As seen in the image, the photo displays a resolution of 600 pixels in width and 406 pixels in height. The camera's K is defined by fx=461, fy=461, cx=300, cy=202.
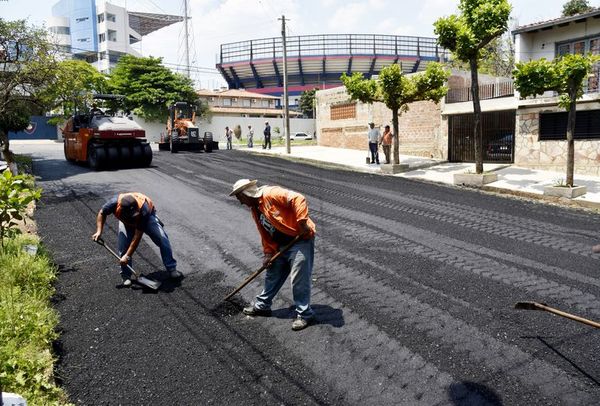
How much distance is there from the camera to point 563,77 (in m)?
11.8

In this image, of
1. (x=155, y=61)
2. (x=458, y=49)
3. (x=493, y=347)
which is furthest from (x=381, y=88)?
(x=155, y=61)

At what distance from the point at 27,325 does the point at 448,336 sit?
4.16 metres

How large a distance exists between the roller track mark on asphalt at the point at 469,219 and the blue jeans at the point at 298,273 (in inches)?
197

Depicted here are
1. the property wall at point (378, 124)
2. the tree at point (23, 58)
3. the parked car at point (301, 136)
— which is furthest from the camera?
the parked car at point (301, 136)

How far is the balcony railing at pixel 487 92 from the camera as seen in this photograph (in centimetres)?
1827

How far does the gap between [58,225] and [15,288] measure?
394 cm

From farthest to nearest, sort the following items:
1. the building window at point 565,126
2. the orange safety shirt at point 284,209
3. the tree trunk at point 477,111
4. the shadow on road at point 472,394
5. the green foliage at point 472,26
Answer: the building window at point 565,126 < the tree trunk at point 477,111 < the green foliage at point 472,26 < the orange safety shirt at point 284,209 < the shadow on road at point 472,394

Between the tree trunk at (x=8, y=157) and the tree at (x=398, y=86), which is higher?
the tree at (x=398, y=86)

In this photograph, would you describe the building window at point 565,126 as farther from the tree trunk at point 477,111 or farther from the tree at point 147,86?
the tree at point 147,86

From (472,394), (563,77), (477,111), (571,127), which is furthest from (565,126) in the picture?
(472,394)

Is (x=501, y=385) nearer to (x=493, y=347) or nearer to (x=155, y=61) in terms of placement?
(x=493, y=347)

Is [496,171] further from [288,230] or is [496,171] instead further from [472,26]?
[288,230]

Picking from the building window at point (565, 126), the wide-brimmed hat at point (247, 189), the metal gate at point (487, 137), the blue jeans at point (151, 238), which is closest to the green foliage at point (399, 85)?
the metal gate at point (487, 137)

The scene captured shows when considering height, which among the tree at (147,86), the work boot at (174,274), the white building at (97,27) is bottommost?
the work boot at (174,274)
